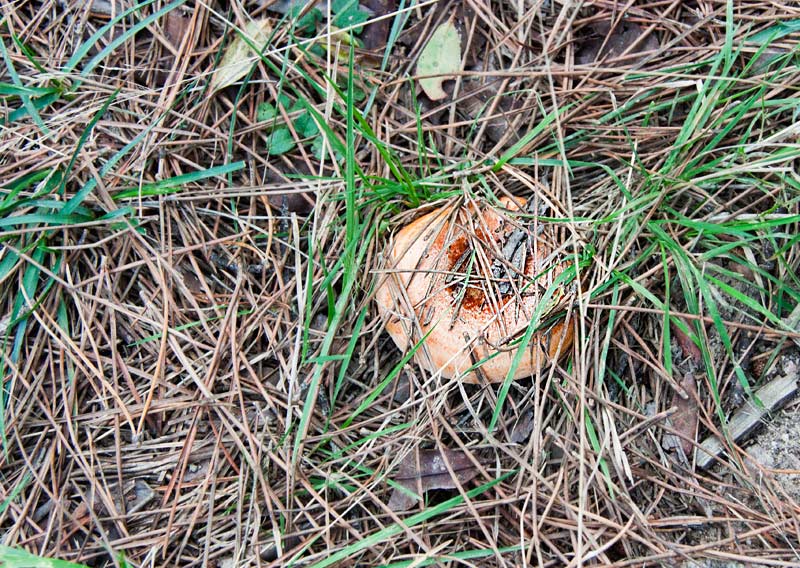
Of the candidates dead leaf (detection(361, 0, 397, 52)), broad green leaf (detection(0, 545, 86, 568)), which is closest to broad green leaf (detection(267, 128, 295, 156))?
dead leaf (detection(361, 0, 397, 52))

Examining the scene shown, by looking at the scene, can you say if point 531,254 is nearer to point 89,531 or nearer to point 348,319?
point 348,319

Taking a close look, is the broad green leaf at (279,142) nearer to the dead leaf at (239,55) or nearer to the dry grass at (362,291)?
the dry grass at (362,291)

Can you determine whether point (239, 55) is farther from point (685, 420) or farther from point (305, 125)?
point (685, 420)

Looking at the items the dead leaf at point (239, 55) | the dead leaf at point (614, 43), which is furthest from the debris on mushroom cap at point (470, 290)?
the dead leaf at point (239, 55)

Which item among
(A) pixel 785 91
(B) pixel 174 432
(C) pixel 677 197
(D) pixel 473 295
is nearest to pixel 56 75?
(B) pixel 174 432

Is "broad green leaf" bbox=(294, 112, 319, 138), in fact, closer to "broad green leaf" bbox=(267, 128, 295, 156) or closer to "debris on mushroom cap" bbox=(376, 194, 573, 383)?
"broad green leaf" bbox=(267, 128, 295, 156)

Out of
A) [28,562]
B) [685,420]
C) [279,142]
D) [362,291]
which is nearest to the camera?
[28,562]

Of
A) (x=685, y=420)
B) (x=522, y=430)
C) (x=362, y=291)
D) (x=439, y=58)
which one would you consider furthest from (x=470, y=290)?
(x=439, y=58)
